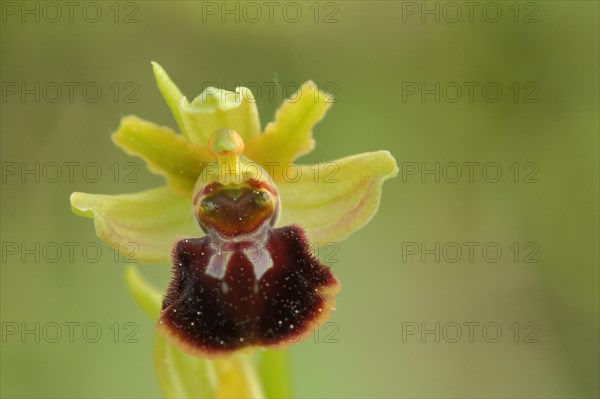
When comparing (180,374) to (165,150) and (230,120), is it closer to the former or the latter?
(165,150)

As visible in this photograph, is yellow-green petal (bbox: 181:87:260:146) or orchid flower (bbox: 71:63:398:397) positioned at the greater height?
yellow-green petal (bbox: 181:87:260:146)

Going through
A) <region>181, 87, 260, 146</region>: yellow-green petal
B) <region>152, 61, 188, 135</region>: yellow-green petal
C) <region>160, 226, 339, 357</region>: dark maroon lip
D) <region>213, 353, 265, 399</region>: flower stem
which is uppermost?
<region>152, 61, 188, 135</region>: yellow-green petal

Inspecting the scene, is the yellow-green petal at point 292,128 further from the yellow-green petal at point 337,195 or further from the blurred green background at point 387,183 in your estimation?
the blurred green background at point 387,183

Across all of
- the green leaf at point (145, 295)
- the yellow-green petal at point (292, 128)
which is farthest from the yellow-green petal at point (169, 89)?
the green leaf at point (145, 295)

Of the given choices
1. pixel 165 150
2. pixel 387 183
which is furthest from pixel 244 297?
pixel 387 183

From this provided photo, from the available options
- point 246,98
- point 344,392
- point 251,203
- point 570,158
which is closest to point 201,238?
point 251,203

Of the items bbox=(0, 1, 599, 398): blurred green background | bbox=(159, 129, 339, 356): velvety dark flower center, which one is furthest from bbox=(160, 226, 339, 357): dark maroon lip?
bbox=(0, 1, 599, 398): blurred green background

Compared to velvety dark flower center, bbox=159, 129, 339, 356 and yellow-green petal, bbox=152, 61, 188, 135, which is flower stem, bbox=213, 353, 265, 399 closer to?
velvety dark flower center, bbox=159, 129, 339, 356
